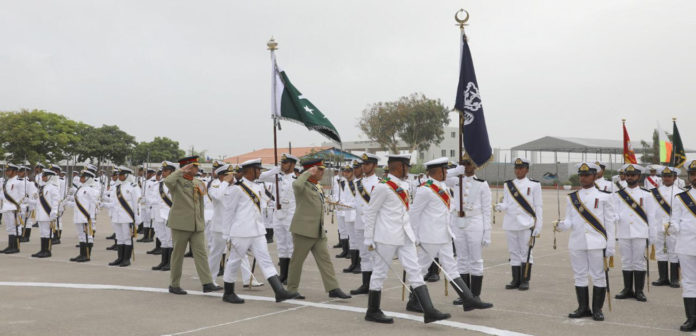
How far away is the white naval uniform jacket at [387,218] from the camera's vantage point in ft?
22.6

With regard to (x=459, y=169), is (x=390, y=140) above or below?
above

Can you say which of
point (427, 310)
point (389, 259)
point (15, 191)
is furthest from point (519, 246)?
point (15, 191)

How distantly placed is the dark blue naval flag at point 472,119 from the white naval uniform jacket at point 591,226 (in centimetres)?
188

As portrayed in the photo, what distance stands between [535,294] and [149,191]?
9.60 metres

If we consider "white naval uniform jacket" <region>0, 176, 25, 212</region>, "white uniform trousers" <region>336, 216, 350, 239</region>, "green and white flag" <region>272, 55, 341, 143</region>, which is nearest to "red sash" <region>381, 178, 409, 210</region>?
"green and white flag" <region>272, 55, 341, 143</region>

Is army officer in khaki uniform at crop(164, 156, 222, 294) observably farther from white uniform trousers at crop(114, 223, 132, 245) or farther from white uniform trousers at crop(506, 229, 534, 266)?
white uniform trousers at crop(506, 229, 534, 266)

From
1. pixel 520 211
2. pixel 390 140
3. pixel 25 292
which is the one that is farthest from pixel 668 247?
pixel 390 140

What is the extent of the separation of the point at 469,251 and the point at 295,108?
4008 mm

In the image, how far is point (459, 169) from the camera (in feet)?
26.1

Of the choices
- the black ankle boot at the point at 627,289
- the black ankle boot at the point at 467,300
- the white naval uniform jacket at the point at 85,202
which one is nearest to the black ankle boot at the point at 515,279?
the black ankle boot at the point at 627,289

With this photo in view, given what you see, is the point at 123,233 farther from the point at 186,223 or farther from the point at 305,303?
the point at 305,303

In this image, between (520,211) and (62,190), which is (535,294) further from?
(62,190)

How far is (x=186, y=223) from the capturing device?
8898 millimetres

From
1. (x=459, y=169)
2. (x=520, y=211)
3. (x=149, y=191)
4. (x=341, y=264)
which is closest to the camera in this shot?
(x=459, y=169)
